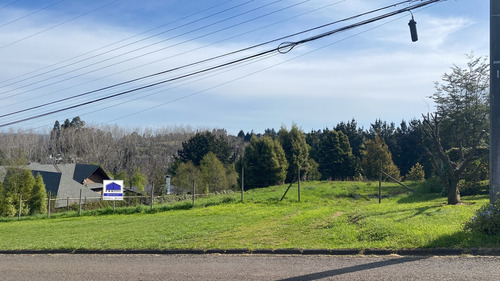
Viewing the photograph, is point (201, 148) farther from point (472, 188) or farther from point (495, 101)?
point (495, 101)

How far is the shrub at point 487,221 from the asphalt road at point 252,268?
3.76 ft

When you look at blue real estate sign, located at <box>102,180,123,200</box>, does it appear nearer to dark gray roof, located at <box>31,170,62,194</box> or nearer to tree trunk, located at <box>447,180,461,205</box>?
dark gray roof, located at <box>31,170,62,194</box>

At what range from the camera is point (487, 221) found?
360 inches

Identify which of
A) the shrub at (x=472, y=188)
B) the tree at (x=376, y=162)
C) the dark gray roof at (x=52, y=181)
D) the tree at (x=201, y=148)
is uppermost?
the tree at (x=201, y=148)

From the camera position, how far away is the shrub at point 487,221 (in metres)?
9.06

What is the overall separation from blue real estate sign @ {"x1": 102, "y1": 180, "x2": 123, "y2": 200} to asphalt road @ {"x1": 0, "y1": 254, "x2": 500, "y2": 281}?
17940 millimetres

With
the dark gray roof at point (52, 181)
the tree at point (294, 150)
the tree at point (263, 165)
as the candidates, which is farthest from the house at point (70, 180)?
the tree at point (294, 150)

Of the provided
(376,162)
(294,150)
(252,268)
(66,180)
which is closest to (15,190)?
(66,180)

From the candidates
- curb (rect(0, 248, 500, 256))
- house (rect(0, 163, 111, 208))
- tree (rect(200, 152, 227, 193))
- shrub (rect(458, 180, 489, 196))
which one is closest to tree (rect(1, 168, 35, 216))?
house (rect(0, 163, 111, 208))

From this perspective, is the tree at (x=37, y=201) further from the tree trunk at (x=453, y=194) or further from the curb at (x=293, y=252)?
the tree trunk at (x=453, y=194)

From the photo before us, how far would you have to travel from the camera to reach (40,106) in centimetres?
1845

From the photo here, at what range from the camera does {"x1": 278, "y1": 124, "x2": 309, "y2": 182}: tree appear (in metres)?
52.6

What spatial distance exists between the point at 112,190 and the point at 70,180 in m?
20.2

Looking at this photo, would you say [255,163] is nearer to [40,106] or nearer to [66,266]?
[40,106]
